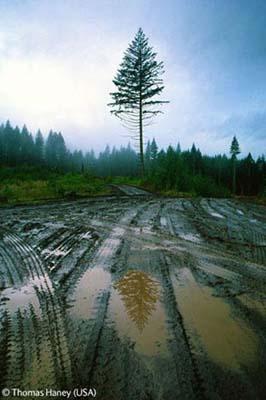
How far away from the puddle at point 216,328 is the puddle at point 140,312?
0.22 meters

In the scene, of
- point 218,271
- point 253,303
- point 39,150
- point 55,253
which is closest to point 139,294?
point 253,303

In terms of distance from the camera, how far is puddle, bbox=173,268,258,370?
199 cm

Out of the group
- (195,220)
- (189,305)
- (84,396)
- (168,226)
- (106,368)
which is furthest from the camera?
(195,220)

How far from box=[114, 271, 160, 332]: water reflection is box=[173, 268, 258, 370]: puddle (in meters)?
0.26

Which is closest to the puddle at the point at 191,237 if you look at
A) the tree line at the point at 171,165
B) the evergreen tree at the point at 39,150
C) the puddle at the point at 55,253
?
the puddle at the point at 55,253

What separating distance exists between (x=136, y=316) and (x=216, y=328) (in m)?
0.66

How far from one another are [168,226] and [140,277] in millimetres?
3144

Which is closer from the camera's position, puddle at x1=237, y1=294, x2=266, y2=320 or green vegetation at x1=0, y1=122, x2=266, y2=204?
puddle at x1=237, y1=294, x2=266, y2=320

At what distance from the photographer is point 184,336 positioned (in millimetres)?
2230

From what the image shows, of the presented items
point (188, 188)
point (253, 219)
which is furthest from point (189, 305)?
point (188, 188)

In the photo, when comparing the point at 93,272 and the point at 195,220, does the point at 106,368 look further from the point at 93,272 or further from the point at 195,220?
the point at 195,220

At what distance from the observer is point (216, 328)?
2.35 metres

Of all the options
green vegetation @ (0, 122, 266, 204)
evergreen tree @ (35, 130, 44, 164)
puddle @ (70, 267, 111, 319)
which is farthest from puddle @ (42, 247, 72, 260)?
evergreen tree @ (35, 130, 44, 164)

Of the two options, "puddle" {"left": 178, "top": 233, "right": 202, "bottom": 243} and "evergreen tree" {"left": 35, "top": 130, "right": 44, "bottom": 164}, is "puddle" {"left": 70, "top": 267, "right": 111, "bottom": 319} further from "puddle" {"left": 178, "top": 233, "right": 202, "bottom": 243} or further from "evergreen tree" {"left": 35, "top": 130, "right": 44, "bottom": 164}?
"evergreen tree" {"left": 35, "top": 130, "right": 44, "bottom": 164}
